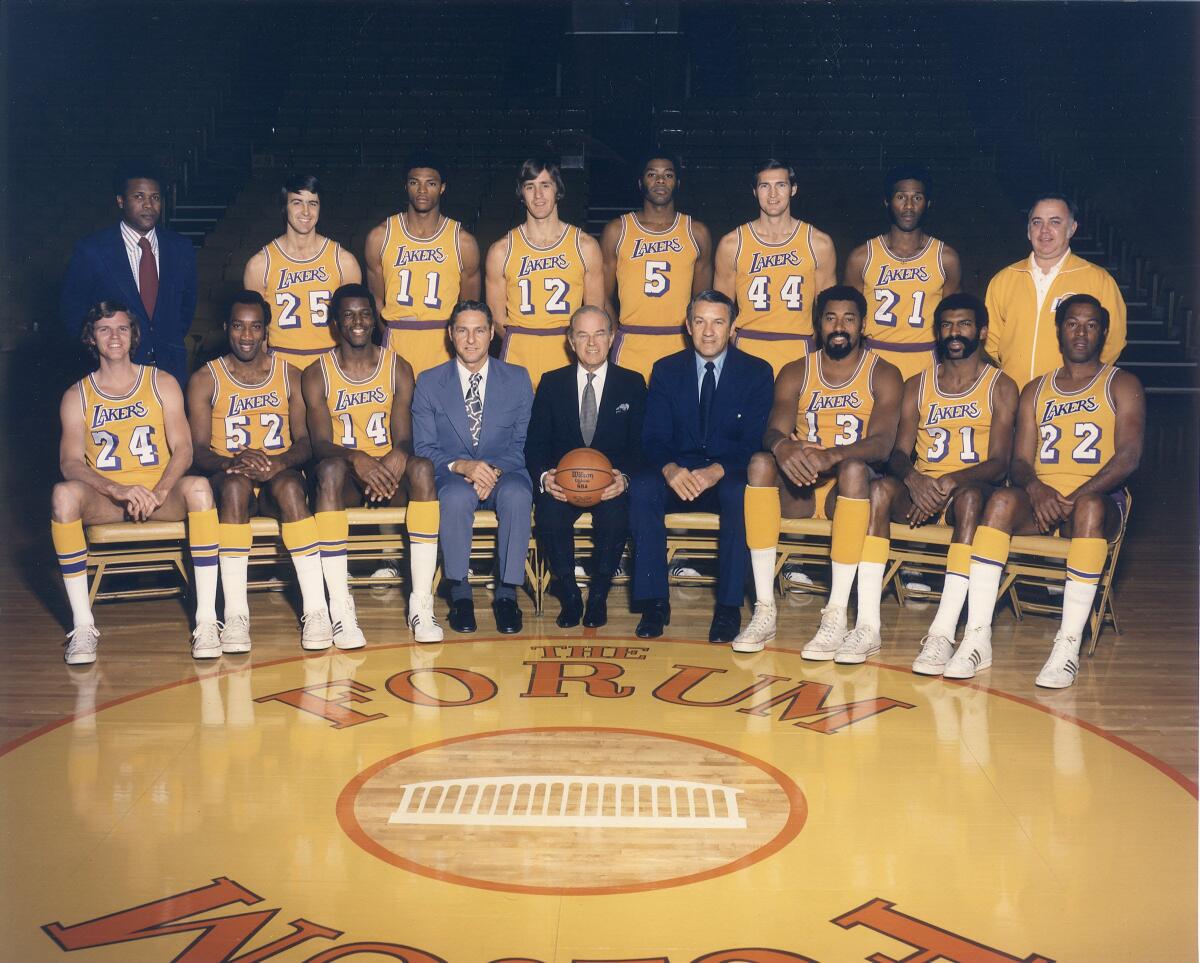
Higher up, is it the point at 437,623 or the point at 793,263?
the point at 793,263

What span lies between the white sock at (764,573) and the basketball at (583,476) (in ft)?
2.09

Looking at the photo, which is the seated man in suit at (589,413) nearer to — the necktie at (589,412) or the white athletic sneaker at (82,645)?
the necktie at (589,412)

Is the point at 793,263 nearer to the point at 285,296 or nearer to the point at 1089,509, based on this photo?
→ the point at 1089,509

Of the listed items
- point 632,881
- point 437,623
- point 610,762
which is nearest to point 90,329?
point 437,623

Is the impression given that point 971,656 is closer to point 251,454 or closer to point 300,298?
point 251,454

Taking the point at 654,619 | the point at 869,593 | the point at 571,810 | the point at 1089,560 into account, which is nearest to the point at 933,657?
the point at 869,593

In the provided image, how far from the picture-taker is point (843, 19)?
14.1m

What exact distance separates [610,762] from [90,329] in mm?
2704

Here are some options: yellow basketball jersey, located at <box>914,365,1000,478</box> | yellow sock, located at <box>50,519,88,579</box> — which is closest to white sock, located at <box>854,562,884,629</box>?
yellow basketball jersey, located at <box>914,365,1000,478</box>

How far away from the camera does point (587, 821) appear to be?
3.04 m

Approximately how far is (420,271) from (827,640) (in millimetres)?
2418

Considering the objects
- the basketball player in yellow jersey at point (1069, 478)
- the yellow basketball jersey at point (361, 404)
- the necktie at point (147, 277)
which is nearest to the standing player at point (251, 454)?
the yellow basketball jersey at point (361, 404)

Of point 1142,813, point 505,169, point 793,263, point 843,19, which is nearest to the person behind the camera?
point 1142,813

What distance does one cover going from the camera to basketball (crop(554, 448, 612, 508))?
4.78 metres
